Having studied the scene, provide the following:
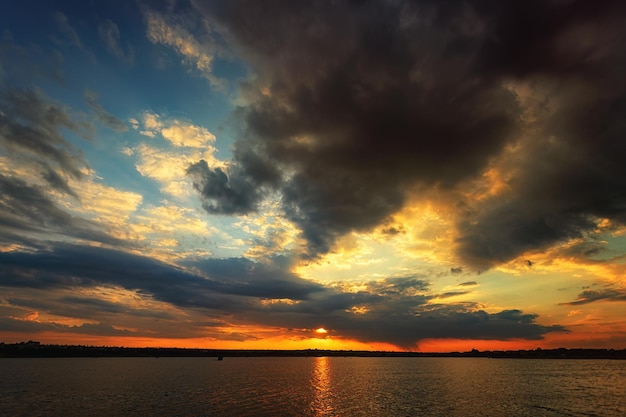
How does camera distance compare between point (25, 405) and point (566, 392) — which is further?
point (566, 392)

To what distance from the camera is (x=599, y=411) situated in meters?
64.7

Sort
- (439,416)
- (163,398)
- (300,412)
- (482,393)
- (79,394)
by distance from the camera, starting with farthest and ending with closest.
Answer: (482,393) → (79,394) → (163,398) → (300,412) → (439,416)

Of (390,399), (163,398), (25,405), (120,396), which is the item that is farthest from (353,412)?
(25,405)

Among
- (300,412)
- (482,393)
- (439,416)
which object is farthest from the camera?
(482,393)

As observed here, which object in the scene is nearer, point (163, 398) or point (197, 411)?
point (197, 411)

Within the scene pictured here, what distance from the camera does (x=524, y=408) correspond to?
67.9 m

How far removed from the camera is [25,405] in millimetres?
67062

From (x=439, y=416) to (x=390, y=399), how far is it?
2283 cm

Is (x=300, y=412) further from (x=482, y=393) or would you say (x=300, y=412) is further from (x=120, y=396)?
(x=482, y=393)

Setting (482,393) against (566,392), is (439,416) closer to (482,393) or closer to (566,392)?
(482,393)

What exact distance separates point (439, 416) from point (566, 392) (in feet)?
190

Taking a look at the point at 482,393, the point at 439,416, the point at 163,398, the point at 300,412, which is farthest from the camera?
the point at 482,393

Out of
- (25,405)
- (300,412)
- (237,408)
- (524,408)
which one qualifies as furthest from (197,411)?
(524,408)

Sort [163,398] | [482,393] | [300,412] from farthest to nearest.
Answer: [482,393] → [163,398] → [300,412]
